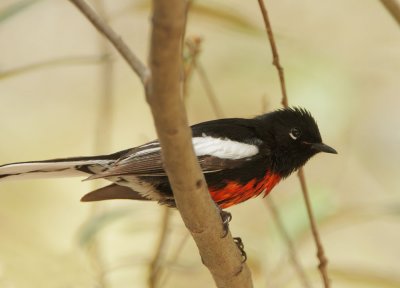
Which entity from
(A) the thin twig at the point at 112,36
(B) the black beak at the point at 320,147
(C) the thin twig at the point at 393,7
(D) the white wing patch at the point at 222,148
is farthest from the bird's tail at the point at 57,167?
(C) the thin twig at the point at 393,7

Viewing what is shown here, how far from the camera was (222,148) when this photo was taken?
3.19 m

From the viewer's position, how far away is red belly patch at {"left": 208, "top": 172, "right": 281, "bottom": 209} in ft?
10.5

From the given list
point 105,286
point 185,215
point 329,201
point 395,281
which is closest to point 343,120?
point 329,201

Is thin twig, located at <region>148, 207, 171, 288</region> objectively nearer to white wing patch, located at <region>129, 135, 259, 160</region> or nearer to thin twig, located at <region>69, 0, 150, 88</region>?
white wing patch, located at <region>129, 135, 259, 160</region>

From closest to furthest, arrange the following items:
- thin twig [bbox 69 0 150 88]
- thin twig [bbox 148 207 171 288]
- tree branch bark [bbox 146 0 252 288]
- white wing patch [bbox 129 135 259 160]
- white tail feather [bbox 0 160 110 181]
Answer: tree branch bark [bbox 146 0 252 288] < thin twig [bbox 69 0 150 88] < white tail feather [bbox 0 160 110 181] < thin twig [bbox 148 207 171 288] < white wing patch [bbox 129 135 259 160]

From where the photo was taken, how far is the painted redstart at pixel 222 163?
9.78 feet

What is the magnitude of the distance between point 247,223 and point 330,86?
2.02 m

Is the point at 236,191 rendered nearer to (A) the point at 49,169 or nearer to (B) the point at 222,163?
(B) the point at 222,163

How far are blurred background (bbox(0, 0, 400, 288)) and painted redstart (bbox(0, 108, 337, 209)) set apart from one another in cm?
16

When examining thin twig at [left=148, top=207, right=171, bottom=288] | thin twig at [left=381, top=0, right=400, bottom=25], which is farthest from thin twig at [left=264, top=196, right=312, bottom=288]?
thin twig at [left=381, top=0, right=400, bottom=25]

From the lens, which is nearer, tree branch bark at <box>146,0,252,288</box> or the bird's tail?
tree branch bark at <box>146,0,252,288</box>

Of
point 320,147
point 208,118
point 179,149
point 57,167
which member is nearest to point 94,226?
point 57,167

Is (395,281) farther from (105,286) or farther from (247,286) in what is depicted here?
(105,286)

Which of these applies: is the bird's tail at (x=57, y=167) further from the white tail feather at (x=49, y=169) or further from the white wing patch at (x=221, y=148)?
the white wing patch at (x=221, y=148)
